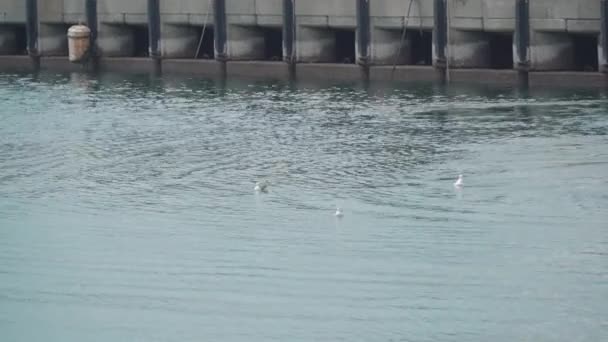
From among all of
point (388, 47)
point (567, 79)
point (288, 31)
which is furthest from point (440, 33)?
point (288, 31)

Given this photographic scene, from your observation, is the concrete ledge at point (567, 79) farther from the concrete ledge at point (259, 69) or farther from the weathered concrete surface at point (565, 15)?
the concrete ledge at point (259, 69)

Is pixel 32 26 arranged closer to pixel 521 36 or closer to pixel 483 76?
pixel 483 76

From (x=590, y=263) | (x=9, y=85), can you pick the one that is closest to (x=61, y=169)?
(x=590, y=263)

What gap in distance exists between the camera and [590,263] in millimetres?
26969

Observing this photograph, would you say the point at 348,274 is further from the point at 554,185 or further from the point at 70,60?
the point at 70,60

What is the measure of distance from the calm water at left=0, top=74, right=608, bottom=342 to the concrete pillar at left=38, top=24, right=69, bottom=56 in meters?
15.5

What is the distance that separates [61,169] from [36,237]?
764cm

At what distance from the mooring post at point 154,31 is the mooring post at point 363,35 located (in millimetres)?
9227

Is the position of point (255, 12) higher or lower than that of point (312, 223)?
higher

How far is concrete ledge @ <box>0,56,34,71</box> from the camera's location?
63.9 m

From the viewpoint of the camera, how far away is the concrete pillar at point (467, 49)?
5191 centimetres

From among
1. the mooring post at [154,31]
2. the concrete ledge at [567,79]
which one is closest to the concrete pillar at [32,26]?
the mooring post at [154,31]

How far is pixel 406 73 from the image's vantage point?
53969 millimetres

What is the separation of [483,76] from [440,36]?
1.99 m
